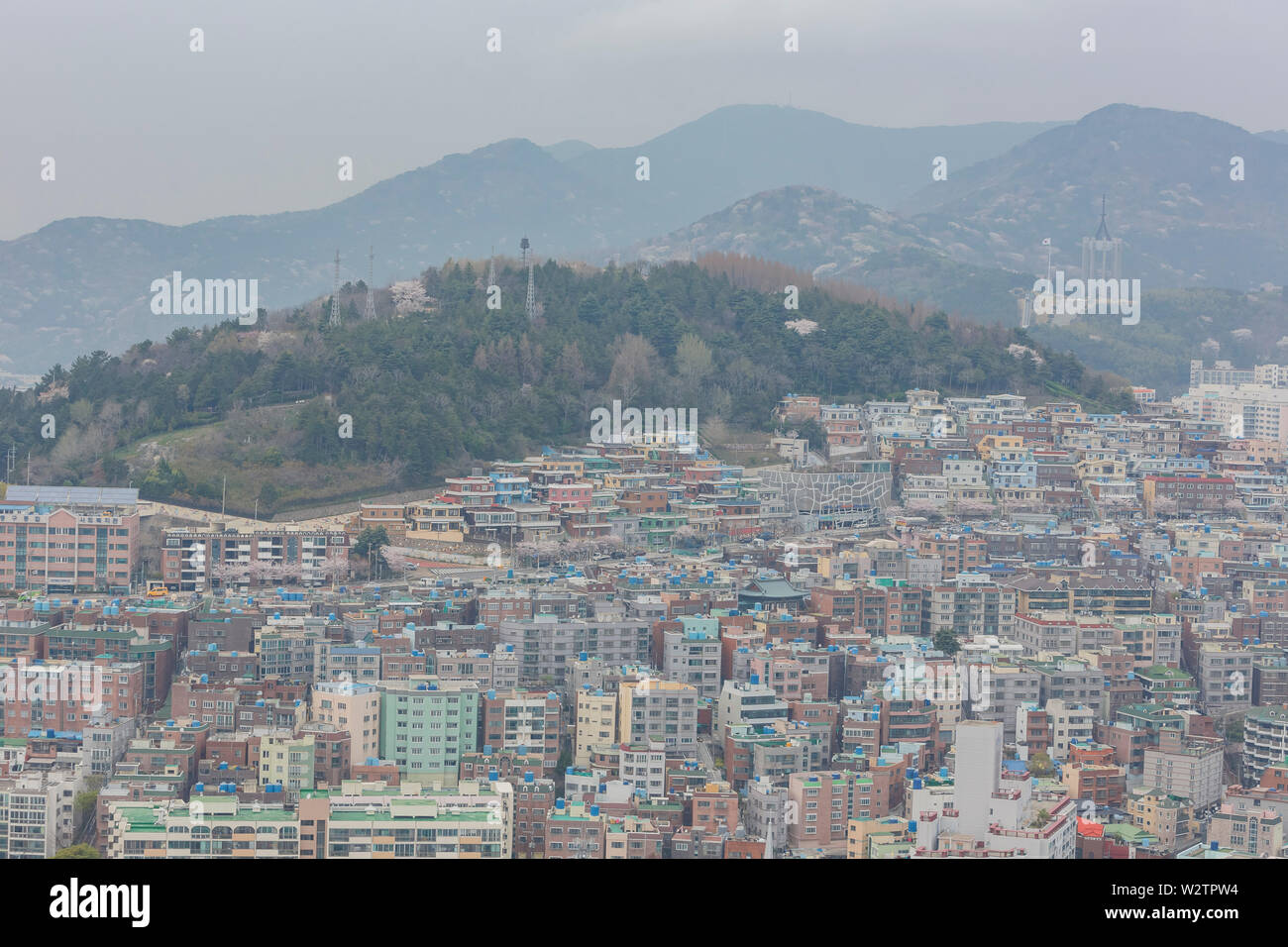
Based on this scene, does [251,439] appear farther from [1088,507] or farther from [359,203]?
[359,203]

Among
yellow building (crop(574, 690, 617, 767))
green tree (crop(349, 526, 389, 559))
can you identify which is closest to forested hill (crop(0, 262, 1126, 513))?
green tree (crop(349, 526, 389, 559))

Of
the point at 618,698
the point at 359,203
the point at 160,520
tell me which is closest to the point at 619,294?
the point at 160,520

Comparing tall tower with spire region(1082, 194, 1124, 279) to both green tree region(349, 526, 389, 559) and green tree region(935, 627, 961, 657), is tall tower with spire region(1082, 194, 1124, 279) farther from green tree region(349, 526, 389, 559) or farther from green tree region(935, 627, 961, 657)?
green tree region(935, 627, 961, 657)

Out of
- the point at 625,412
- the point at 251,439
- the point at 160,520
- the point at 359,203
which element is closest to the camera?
the point at 160,520

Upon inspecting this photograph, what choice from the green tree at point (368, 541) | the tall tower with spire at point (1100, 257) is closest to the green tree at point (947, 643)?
the green tree at point (368, 541)

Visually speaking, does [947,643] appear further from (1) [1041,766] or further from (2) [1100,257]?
(2) [1100,257]

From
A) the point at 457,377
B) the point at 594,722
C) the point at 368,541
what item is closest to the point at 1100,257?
the point at 457,377

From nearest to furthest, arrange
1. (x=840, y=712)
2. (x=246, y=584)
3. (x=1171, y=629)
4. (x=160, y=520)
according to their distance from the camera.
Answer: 1. (x=840, y=712)
2. (x=1171, y=629)
3. (x=246, y=584)
4. (x=160, y=520)
